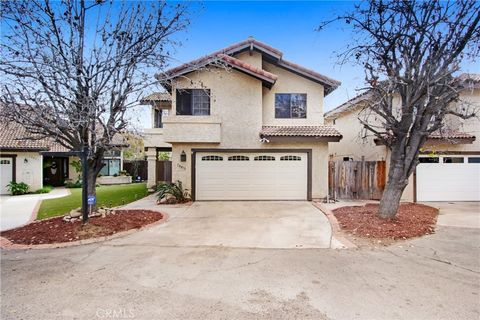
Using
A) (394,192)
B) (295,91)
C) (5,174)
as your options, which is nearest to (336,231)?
(394,192)

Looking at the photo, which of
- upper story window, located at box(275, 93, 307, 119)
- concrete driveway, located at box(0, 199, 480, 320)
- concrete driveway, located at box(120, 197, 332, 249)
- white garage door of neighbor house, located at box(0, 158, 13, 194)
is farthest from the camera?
white garage door of neighbor house, located at box(0, 158, 13, 194)

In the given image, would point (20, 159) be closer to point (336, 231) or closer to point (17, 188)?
point (17, 188)

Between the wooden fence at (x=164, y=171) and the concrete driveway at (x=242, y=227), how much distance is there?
7.27 metres

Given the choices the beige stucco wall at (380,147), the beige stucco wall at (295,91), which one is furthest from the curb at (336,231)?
the beige stucco wall at (295,91)

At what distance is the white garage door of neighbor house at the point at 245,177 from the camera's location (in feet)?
44.4

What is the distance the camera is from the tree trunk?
912 cm

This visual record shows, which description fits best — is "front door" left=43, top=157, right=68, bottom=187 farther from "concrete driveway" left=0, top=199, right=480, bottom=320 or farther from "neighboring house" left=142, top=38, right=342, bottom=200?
"concrete driveway" left=0, top=199, right=480, bottom=320

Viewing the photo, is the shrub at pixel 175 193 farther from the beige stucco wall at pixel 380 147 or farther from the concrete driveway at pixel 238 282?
the beige stucco wall at pixel 380 147

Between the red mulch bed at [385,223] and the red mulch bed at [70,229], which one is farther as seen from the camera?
the red mulch bed at [385,223]

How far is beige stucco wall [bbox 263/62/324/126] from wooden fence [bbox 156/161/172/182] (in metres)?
8.74

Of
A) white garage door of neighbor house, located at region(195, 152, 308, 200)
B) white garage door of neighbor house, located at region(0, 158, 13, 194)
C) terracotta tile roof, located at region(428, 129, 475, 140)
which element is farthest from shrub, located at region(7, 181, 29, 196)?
terracotta tile roof, located at region(428, 129, 475, 140)

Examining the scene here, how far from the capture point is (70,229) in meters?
7.74

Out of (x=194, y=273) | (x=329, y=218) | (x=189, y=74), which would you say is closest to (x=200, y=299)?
(x=194, y=273)

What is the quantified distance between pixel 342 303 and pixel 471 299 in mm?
2170
